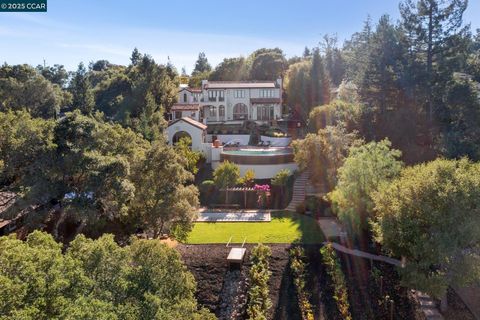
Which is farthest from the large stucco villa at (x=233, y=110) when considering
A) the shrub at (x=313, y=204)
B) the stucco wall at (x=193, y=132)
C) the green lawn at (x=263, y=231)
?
the green lawn at (x=263, y=231)

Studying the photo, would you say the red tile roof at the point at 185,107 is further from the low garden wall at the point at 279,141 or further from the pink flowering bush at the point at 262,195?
the pink flowering bush at the point at 262,195

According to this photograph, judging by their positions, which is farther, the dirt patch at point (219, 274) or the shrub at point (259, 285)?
the dirt patch at point (219, 274)

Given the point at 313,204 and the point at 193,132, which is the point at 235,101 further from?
the point at 313,204

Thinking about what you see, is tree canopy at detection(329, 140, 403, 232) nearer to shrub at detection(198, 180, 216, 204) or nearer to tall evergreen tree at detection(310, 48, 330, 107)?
shrub at detection(198, 180, 216, 204)

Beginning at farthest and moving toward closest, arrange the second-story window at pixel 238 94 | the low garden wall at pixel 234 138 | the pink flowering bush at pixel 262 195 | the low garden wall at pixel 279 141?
the second-story window at pixel 238 94 → the low garden wall at pixel 234 138 → the low garden wall at pixel 279 141 → the pink flowering bush at pixel 262 195

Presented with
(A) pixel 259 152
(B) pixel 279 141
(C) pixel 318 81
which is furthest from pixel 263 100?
(A) pixel 259 152

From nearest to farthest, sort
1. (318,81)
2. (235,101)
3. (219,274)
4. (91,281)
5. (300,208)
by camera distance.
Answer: (91,281) → (219,274) → (300,208) → (318,81) → (235,101)

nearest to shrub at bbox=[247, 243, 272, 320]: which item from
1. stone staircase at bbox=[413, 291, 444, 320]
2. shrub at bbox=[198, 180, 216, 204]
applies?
stone staircase at bbox=[413, 291, 444, 320]
